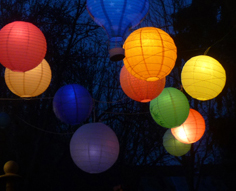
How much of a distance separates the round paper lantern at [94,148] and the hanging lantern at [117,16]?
1168mm

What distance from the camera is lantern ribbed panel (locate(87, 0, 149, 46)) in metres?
3.57

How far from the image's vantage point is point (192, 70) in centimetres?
427

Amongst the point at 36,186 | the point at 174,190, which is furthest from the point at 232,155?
the point at 174,190

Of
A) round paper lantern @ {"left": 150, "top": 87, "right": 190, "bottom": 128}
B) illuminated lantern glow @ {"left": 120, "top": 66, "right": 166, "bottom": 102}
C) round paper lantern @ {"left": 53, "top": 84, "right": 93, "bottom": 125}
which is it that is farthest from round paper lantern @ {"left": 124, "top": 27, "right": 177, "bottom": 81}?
round paper lantern @ {"left": 53, "top": 84, "right": 93, "bottom": 125}

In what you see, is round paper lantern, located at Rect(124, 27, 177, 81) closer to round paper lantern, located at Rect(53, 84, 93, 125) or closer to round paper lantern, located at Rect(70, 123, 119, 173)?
round paper lantern, located at Rect(70, 123, 119, 173)

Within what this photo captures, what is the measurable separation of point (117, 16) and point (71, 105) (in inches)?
66.5

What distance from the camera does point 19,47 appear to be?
3656 millimetres

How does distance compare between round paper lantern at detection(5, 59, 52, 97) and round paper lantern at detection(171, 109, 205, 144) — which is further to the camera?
round paper lantern at detection(171, 109, 205, 144)

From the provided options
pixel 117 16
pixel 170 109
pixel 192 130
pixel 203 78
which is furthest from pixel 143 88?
pixel 192 130

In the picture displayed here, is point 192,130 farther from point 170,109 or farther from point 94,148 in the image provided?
point 94,148

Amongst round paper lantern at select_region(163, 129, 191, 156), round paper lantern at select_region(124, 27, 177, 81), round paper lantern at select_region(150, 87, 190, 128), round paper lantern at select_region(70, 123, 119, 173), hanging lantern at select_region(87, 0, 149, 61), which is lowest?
round paper lantern at select_region(163, 129, 191, 156)

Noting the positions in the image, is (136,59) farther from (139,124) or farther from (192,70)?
(139,124)

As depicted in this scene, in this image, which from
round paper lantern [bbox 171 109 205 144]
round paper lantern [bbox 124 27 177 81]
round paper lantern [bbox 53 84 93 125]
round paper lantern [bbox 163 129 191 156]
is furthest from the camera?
round paper lantern [bbox 163 129 191 156]

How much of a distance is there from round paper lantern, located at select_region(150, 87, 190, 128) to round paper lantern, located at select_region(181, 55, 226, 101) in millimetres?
422
